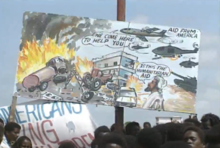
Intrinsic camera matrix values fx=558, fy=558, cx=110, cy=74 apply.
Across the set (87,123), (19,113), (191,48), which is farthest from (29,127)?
(191,48)

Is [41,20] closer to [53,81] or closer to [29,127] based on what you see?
[53,81]

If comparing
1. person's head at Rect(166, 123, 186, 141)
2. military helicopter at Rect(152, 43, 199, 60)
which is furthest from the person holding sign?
person's head at Rect(166, 123, 186, 141)

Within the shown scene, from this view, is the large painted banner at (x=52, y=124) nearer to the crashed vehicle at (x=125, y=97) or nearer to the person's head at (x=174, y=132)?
the crashed vehicle at (x=125, y=97)

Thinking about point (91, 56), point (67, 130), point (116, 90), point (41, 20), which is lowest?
point (67, 130)

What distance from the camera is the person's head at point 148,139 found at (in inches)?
195

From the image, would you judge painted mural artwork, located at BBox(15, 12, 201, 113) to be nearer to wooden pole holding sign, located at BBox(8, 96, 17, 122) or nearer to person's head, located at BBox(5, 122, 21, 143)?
wooden pole holding sign, located at BBox(8, 96, 17, 122)

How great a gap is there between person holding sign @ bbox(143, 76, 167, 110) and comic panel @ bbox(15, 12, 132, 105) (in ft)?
1.87

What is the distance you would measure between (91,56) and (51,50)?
2.13 feet

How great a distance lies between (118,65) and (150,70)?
0.54 metres

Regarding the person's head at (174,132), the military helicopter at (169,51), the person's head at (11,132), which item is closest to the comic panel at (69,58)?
the military helicopter at (169,51)

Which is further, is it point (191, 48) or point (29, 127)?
point (191, 48)

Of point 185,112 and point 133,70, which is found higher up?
point 133,70

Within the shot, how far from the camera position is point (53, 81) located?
868 centimetres

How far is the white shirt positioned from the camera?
29.2 ft
